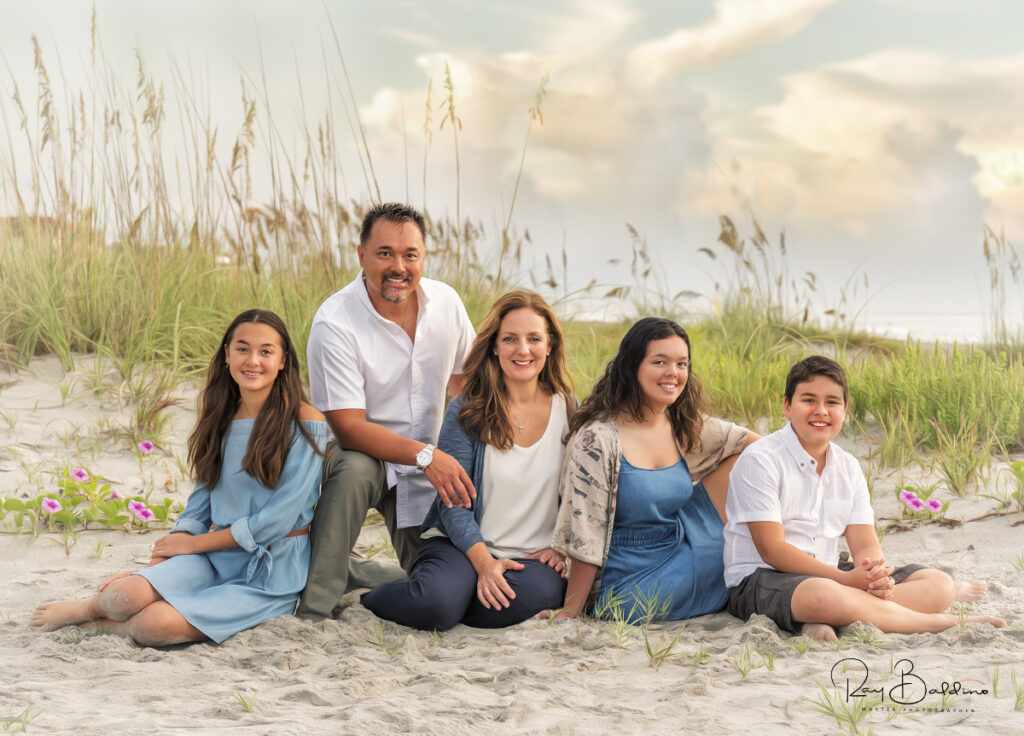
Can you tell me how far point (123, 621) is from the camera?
3090 millimetres

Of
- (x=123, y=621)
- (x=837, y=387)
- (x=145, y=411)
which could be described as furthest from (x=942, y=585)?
(x=145, y=411)

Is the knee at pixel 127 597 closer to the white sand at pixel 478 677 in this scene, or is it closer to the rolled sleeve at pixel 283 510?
the white sand at pixel 478 677

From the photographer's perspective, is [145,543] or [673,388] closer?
[673,388]

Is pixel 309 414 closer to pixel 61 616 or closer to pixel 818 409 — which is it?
pixel 61 616

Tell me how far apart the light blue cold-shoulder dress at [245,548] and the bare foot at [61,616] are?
Result: 0.93 ft

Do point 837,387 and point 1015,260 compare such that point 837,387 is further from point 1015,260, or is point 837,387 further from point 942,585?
point 1015,260

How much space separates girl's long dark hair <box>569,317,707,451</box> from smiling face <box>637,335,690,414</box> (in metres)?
0.02

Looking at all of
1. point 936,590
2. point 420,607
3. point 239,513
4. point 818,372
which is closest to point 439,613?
point 420,607

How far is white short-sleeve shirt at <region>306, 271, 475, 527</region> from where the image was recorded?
360cm

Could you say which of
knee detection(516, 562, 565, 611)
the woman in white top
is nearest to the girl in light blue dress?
the woman in white top

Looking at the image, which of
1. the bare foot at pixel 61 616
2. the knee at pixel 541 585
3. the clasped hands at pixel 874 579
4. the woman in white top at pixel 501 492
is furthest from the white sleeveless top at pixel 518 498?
the bare foot at pixel 61 616

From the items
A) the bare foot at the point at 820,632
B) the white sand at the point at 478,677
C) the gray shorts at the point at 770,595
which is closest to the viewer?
the white sand at the point at 478,677

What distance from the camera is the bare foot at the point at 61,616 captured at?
316cm

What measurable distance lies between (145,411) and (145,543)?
4.32 ft
